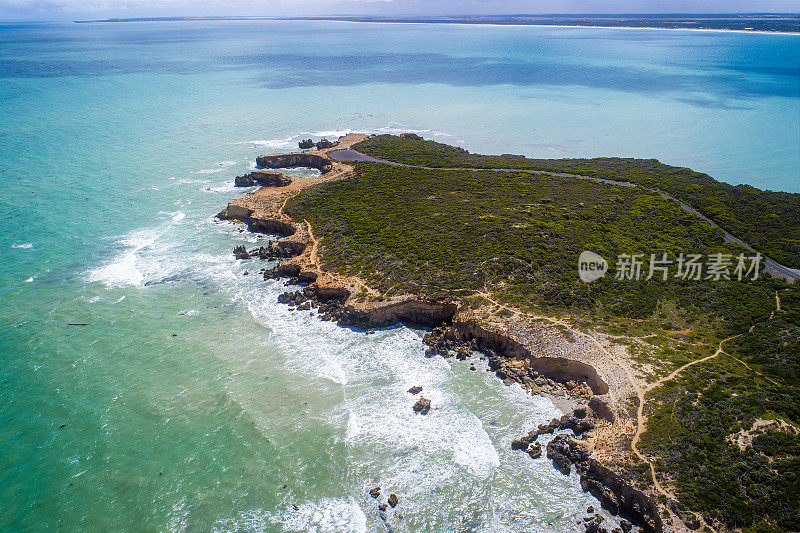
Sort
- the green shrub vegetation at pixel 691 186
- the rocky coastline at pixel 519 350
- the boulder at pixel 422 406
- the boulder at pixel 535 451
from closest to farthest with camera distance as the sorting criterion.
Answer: the rocky coastline at pixel 519 350 → the boulder at pixel 535 451 → the boulder at pixel 422 406 → the green shrub vegetation at pixel 691 186

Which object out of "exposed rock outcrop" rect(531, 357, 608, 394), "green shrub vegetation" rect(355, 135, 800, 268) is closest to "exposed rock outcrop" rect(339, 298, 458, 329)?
"exposed rock outcrop" rect(531, 357, 608, 394)

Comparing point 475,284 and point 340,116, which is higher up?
point 340,116

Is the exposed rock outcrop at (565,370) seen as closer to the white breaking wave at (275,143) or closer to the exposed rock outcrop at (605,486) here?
the exposed rock outcrop at (605,486)

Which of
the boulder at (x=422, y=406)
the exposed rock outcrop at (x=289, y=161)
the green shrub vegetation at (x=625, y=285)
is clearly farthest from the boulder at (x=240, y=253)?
the boulder at (x=422, y=406)

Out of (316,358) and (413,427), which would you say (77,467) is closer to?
(316,358)

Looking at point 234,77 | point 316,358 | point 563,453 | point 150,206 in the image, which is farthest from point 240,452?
point 234,77
